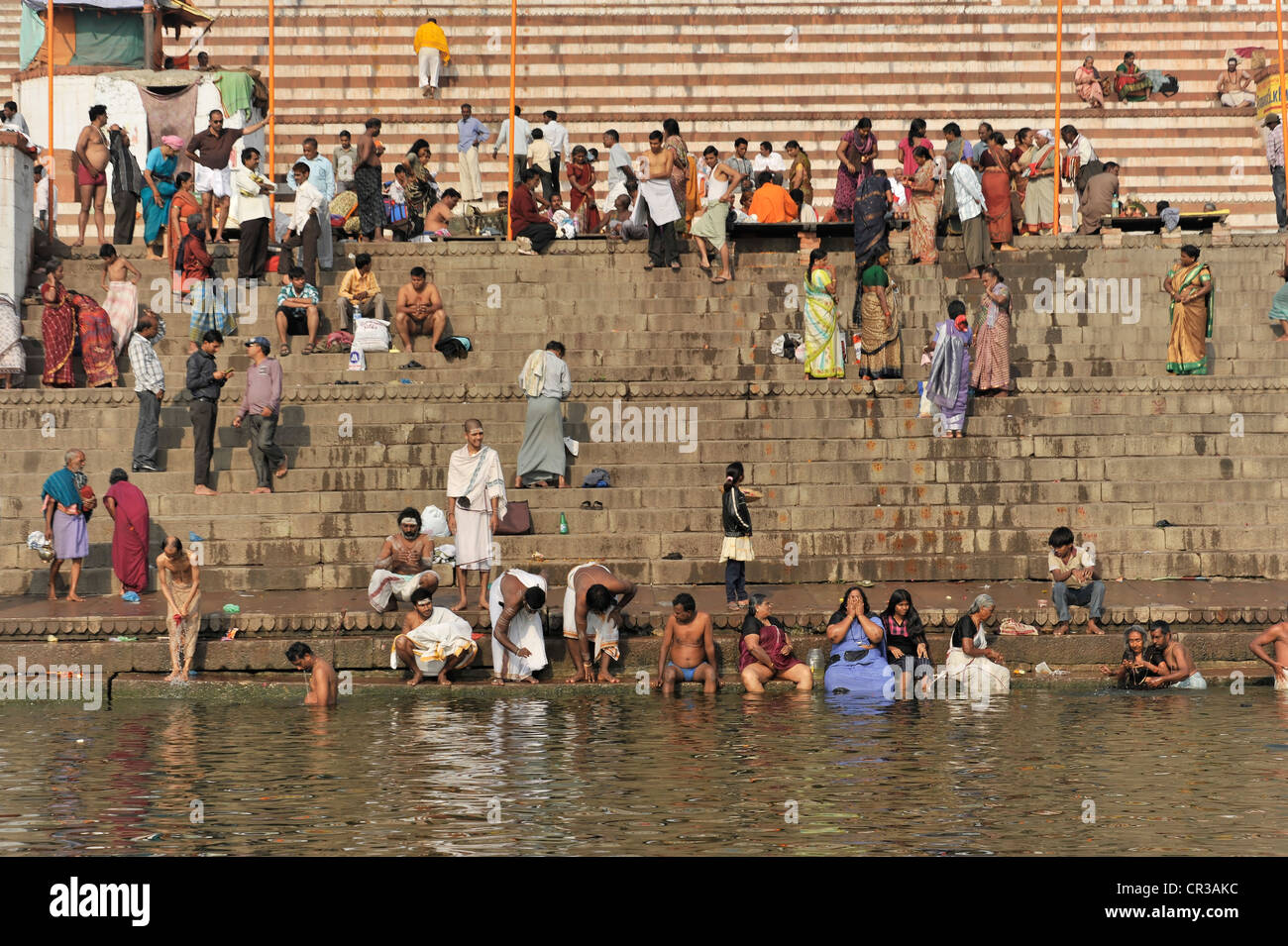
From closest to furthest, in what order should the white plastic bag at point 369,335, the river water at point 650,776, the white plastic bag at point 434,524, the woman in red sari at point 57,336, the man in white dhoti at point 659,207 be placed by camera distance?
1. the river water at point 650,776
2. the white plastic bag at point 434,524
3. the woman in red sari at point 57,336
4. the white plastic bag at point 369,335
5. the man in white dhoti at point 659,207

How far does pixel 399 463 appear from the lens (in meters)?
15.1

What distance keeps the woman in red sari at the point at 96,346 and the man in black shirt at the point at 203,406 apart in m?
1.64

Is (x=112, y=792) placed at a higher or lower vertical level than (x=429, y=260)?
lower

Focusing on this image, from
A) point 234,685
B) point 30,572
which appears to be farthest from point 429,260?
point 234,685

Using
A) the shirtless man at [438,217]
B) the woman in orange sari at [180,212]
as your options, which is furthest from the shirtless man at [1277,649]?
the woman in orange sari at [180,212]

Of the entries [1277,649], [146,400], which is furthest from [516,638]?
[1277,649]

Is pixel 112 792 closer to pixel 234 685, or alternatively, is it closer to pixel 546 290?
pixel 234 685

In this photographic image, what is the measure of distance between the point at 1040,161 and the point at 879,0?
7478 mm

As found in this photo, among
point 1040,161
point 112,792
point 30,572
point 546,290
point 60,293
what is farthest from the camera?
point 1040,161

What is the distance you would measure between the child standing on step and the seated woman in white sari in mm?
1664

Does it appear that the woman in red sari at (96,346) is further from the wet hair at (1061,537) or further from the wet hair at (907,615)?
the wet hair at (1061,537)

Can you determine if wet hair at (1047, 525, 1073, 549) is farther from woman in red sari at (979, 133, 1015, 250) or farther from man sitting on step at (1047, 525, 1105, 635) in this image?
woman in red sari at (979, 133, 1015, 250)

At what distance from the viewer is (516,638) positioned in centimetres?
1234

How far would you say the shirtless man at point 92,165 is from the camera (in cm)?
1859
